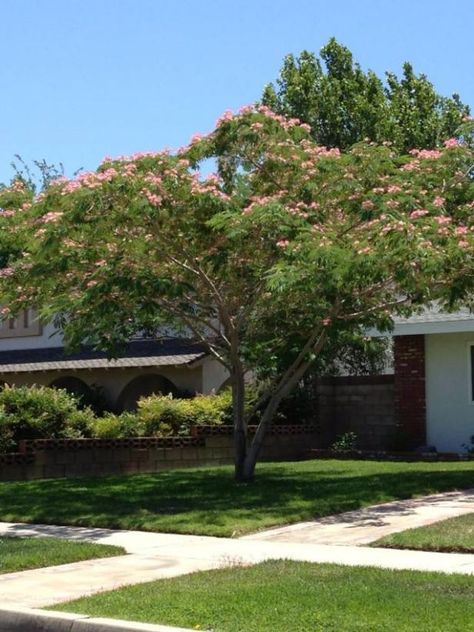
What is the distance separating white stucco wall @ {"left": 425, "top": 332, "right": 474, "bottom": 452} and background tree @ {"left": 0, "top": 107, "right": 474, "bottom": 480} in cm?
628

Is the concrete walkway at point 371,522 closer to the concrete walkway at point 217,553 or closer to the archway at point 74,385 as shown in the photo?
the concrete walkway at point 217,553

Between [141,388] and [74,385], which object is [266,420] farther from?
[74,385]

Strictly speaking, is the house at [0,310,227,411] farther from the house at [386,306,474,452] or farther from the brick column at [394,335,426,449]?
the house at [386,306,474,452]

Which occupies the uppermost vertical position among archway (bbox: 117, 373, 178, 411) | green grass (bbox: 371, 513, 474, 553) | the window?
the window

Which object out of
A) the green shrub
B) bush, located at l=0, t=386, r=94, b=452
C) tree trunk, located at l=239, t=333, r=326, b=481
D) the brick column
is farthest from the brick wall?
tree trunk, located at l=239, t=333, r=326, b=481

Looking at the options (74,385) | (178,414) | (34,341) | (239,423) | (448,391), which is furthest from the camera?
(34,341)

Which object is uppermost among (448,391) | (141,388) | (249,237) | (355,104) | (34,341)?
(355,104)

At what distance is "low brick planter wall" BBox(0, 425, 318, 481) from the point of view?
19.5m

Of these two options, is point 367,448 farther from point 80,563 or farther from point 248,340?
point 80,563

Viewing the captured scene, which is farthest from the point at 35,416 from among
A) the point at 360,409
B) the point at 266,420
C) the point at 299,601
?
the point at 299,601

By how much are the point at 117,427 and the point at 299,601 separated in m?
13.6

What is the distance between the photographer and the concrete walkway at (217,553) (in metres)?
9.70

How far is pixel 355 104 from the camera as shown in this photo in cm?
3800

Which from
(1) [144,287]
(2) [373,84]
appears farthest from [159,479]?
(2) [373,84]
